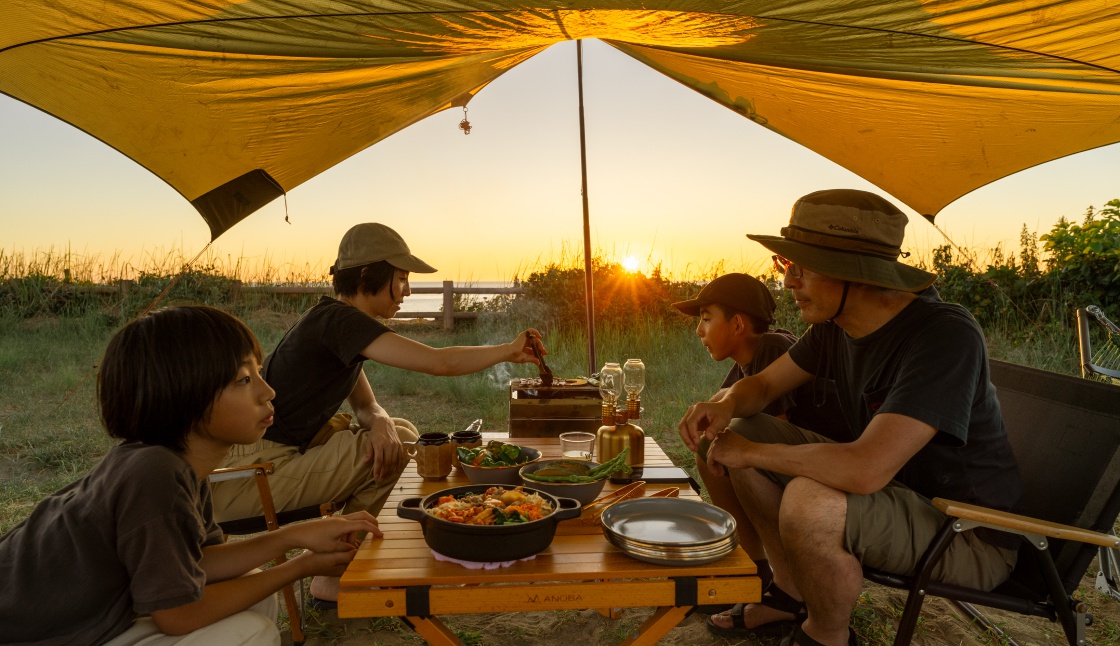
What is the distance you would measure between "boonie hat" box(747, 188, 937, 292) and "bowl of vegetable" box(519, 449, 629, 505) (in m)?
0.89

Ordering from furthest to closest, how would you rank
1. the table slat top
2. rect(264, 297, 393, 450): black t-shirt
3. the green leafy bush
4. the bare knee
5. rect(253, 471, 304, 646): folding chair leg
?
1. the green leafy bush
2. rect(264, 297, 393, 450): black t-shirt
3. rect(253, 471, 304, 646): folding chair leg
4. the bare knee
5. the table slat top

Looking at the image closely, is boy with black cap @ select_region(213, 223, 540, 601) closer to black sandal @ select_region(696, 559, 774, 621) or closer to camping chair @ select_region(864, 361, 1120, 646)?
black sandal @ select_region(696, 559, 774, 621)

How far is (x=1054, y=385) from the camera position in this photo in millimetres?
2664

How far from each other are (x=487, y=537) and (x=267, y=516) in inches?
55.7

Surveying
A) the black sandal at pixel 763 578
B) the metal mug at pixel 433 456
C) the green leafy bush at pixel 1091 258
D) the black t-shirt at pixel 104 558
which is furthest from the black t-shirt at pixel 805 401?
the green leafy bush at pixel 1091 258

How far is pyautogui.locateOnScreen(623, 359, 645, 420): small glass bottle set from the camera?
2.55m

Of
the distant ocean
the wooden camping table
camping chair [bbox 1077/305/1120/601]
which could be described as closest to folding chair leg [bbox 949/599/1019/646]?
camping chair [bbox 1077/305/1120/601]

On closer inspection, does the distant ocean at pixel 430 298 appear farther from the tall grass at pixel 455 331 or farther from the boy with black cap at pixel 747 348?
the boy with black cap at pixel 747 348

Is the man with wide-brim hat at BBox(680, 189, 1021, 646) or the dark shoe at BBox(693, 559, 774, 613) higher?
the man with wide-brim hat at BBox(680, 189, 1021, 646)

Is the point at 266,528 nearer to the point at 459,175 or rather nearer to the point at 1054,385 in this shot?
the point at 1054,385

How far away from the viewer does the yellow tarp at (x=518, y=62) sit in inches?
101

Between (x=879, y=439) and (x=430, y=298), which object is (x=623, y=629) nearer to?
(x=879, y=439)

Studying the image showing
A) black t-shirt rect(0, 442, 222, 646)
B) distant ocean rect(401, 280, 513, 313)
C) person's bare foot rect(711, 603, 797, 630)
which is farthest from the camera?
distant ocean rect(401, 280, 513, 313)

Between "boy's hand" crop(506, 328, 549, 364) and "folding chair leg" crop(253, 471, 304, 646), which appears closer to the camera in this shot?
"folding chair leg" crop(253, 471, 304, 646)
